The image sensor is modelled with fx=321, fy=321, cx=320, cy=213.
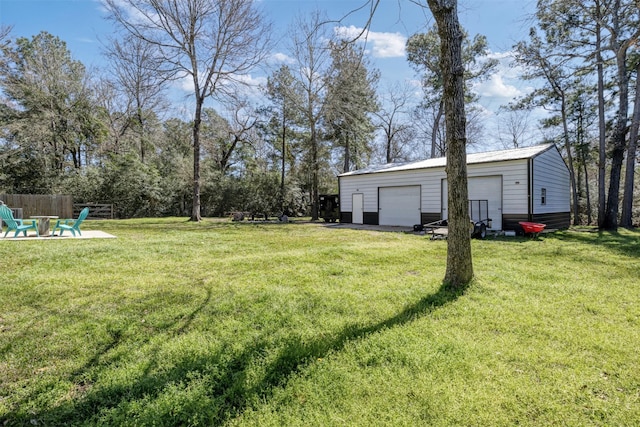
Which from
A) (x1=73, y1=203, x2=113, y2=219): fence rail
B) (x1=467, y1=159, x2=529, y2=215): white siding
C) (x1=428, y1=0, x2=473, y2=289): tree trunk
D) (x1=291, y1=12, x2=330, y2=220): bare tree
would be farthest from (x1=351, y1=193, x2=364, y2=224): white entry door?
(x1=73, y1=203, x2=113, y2=219): fence rail

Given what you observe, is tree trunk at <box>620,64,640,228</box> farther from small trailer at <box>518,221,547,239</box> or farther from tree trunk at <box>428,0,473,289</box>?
tree trunk at <box>428,0,473,289</box>

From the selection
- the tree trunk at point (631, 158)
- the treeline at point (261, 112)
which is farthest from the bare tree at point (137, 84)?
the tree trunk at point (631, 158)

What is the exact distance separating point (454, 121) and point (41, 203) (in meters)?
21.1

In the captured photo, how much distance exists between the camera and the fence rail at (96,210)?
61.8 feet

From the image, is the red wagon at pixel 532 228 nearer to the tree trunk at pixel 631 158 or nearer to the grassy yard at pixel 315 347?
the grassy yard at pixel 315 347

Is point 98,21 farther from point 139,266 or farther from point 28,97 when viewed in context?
point 139,266

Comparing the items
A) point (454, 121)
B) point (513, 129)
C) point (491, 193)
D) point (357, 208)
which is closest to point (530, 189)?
point (491, 193)

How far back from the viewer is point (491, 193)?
461 inches

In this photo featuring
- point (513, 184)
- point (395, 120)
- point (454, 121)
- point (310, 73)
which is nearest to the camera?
point (454, 121)

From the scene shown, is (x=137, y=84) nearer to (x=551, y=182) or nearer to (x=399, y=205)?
(x=399, y=205)

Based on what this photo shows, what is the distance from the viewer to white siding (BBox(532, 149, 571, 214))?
11.3 m

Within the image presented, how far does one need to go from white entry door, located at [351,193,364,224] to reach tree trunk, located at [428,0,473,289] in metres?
12.0

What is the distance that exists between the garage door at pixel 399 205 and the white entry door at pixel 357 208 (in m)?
1.10

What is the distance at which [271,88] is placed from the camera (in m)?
22.1
